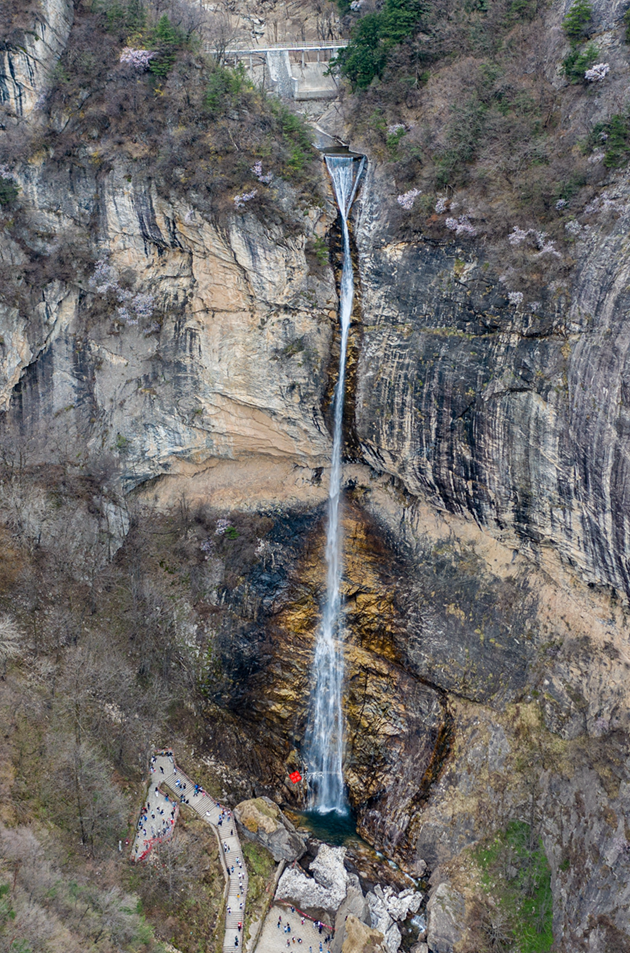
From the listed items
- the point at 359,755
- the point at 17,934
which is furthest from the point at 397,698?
the point at 17,934

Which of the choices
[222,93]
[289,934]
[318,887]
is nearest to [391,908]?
[318,887]

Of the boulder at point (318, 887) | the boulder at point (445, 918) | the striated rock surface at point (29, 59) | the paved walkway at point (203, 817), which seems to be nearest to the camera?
the boulder at point (445, 918)

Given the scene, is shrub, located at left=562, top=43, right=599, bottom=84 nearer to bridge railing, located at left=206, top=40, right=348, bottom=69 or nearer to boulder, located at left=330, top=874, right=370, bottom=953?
bridge railing, located at left=206, top=40, right=348, bottom=69

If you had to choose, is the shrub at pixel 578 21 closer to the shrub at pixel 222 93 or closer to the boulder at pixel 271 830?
the shrub at pixel 222 93

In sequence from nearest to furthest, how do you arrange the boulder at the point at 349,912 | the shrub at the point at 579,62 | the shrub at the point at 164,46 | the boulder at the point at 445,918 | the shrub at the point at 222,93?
the boulder at the point at 349,912, the boulder at the point at 445,918, the shrub at the point at 579,62, the shrub at the point at 222,93, the shrub at the point at 164,46

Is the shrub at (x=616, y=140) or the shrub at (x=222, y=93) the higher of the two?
the shrub at (x=222, y=93)

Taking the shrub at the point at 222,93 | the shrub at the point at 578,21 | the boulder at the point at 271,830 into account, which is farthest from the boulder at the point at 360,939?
the shrub at the point at 578,21

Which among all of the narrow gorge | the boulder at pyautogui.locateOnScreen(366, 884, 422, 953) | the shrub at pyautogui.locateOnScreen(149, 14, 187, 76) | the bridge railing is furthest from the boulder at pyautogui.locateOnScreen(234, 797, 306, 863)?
the bridge railing

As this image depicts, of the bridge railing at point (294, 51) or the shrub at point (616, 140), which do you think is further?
the bridge railing at point (294, 51)

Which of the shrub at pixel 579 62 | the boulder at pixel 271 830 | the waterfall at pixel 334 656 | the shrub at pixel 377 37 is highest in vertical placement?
the shrub at pixel 377 37
